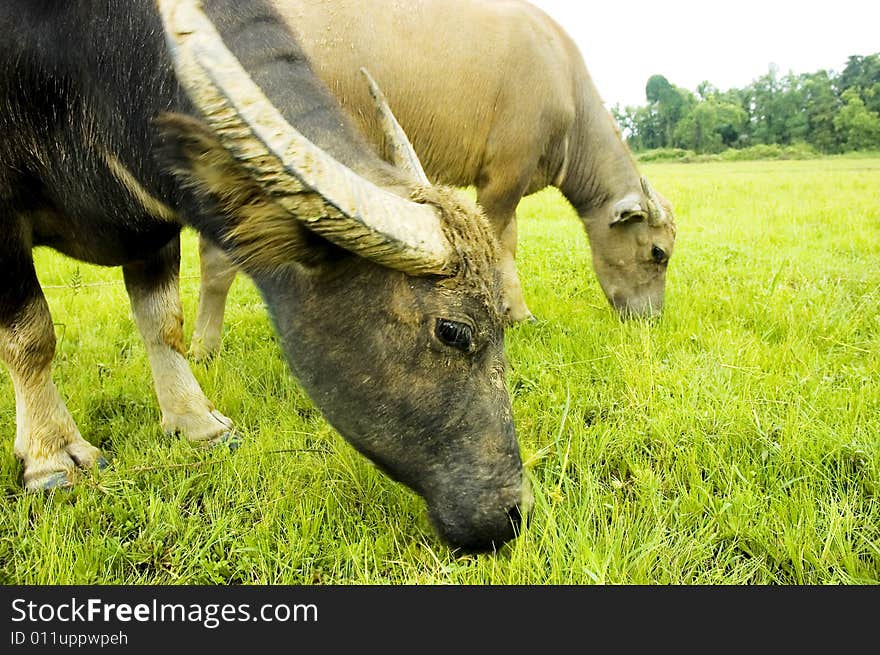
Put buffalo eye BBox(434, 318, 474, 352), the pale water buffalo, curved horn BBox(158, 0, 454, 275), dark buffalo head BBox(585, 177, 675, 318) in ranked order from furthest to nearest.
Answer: dark buffalo head BBox(585, 177, 675, 318)
the pale water buffalo
buffalo eye BBox(434, 318, 474, 352)
curved horn BBox(158, 0, 454, 275)

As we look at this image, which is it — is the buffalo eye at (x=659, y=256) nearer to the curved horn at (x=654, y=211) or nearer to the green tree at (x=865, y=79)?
the curved horn at (x=654, y=211)

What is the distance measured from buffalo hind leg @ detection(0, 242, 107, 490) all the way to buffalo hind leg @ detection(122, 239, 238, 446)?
48cm

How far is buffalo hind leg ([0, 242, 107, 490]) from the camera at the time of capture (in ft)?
9.43

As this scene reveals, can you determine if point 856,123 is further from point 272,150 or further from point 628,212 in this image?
point 272,150

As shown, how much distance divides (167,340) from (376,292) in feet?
6.81

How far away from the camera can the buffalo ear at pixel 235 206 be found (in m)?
1.74

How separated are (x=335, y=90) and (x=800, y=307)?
13.0 ft

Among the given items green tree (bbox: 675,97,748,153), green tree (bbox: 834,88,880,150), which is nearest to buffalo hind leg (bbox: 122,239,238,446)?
green tree (bbox: 834,88,880,150)

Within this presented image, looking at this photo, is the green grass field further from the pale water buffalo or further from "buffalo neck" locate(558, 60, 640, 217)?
"buffalo neck" locate(558, 60, 640, 217)

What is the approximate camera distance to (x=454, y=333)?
82.5 inches

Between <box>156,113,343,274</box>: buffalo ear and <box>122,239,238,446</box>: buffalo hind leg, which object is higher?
<box>156,113,343,274</box>: buffalo ear

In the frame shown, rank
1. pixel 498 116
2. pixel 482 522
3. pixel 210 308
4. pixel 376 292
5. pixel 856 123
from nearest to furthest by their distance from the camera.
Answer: pixel 376 292, pixel 482 522, pixel 210 308, pixel 498 116, pixel 856 123

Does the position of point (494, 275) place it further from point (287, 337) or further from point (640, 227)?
point (640, 227)

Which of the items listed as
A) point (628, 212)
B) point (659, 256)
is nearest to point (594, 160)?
point (628, 212)
